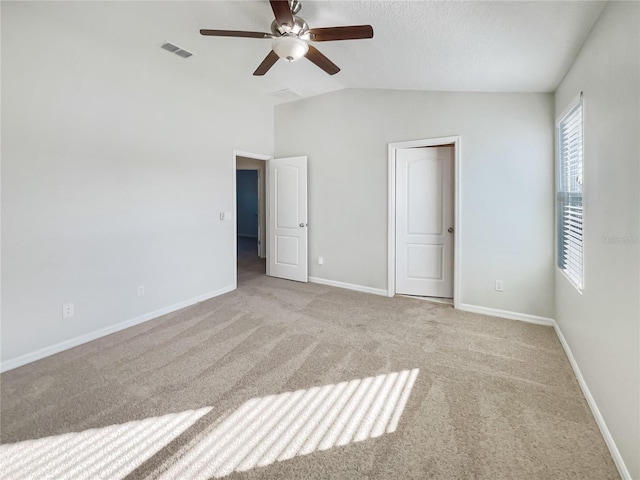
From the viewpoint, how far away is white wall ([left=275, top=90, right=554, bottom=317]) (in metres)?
3.20

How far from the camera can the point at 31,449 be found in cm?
160

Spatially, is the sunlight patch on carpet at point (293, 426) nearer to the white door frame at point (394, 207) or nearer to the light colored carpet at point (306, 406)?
the light colored carpet at point (306, 406)

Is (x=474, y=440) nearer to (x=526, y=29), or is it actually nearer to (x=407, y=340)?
(x=407, y=340)

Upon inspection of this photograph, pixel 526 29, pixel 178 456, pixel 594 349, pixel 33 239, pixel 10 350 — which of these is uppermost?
pixel 526 29

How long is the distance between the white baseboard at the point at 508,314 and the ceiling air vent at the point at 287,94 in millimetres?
3714

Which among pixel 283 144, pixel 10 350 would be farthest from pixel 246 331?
pixel 283 144

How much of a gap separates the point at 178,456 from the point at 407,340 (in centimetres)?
203

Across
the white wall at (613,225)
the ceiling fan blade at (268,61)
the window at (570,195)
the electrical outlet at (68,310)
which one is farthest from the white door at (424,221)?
the electrical outlet at (68,310)

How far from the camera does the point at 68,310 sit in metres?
2.74

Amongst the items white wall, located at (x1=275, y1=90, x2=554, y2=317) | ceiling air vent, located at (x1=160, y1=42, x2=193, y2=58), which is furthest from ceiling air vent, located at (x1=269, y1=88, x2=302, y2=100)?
ceiling air vent, located at (x1=160, y1=42, x2=193, y2=58)

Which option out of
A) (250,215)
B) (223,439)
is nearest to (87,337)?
(223,439)

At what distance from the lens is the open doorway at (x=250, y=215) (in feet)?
19.9

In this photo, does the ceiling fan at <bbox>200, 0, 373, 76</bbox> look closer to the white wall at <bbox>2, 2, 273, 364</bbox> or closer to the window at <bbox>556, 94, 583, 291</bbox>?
the white wall at <bbox>2, 2, 273, 364</bbox>

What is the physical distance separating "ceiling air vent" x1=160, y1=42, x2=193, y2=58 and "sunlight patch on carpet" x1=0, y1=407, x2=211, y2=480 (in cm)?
333
